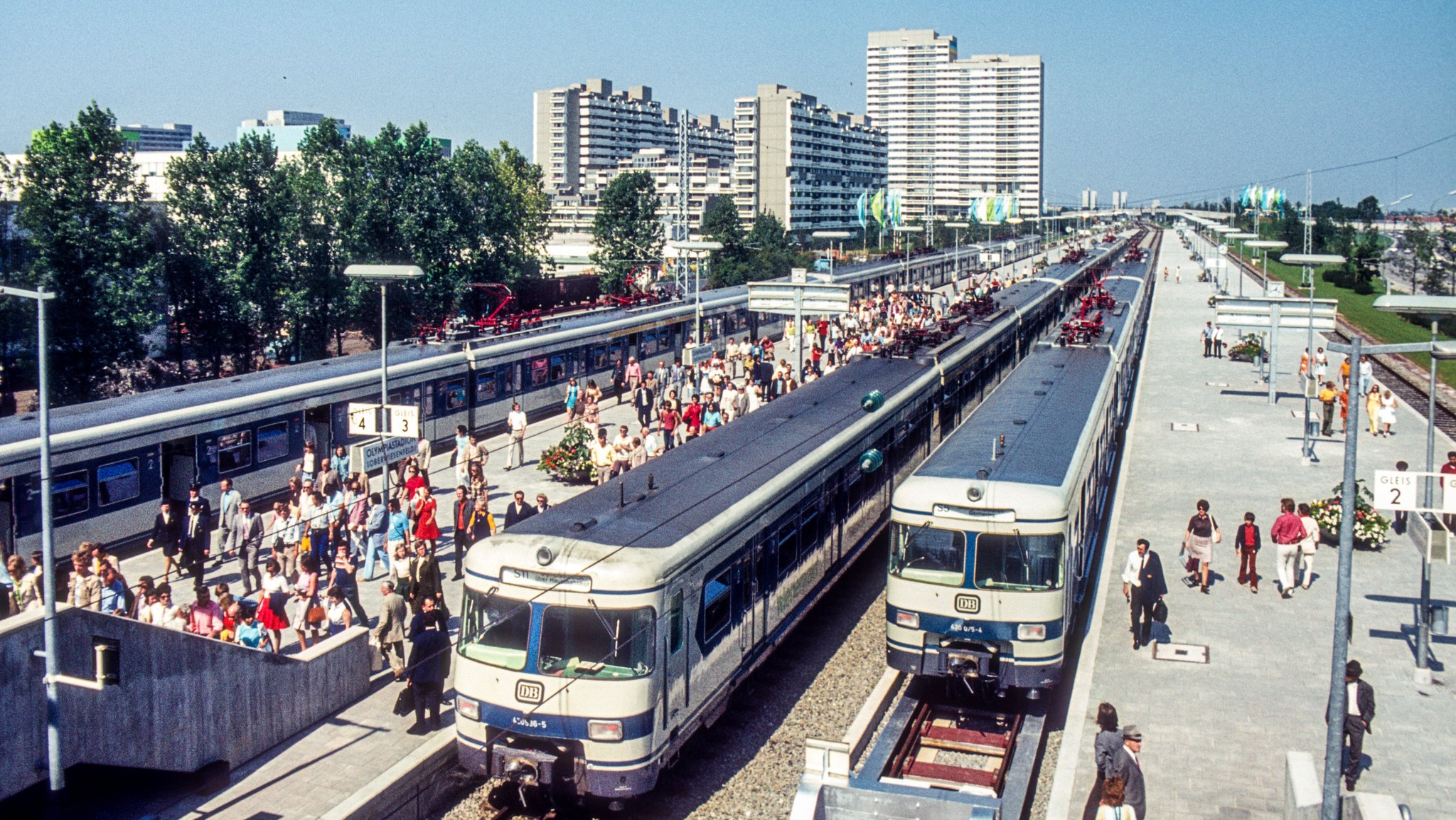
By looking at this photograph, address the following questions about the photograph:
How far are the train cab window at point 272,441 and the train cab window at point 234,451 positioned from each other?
0.25 m

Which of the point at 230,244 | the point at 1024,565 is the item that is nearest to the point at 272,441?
the point at 1024,565

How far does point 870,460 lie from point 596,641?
8379mm

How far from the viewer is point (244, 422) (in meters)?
23.1

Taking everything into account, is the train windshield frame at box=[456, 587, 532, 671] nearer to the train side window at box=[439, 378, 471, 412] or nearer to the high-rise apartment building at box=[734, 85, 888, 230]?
the train side window at box=[439, 378, 471, 412]

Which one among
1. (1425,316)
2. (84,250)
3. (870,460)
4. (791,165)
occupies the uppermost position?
(791,165)

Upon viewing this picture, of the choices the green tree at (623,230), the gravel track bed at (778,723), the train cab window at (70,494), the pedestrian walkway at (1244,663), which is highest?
the green tree at (623,230)

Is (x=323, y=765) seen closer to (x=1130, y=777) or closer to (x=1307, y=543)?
(x=1130, y=777)

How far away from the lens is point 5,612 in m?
14.4

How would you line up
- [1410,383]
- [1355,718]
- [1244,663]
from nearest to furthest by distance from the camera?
[1355,718] < [1244,663] < [1410,383]

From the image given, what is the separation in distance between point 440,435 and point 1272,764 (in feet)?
67.4

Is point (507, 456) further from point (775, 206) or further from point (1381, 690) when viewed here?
point (775, 206)

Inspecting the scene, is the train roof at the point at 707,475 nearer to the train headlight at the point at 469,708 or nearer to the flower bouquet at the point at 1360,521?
the train headlight at the point at 469,708

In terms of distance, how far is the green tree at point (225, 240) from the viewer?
133ft

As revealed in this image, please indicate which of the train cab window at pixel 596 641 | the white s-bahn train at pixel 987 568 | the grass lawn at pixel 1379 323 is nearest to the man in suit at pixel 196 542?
the train cab window at pixel 596 641
